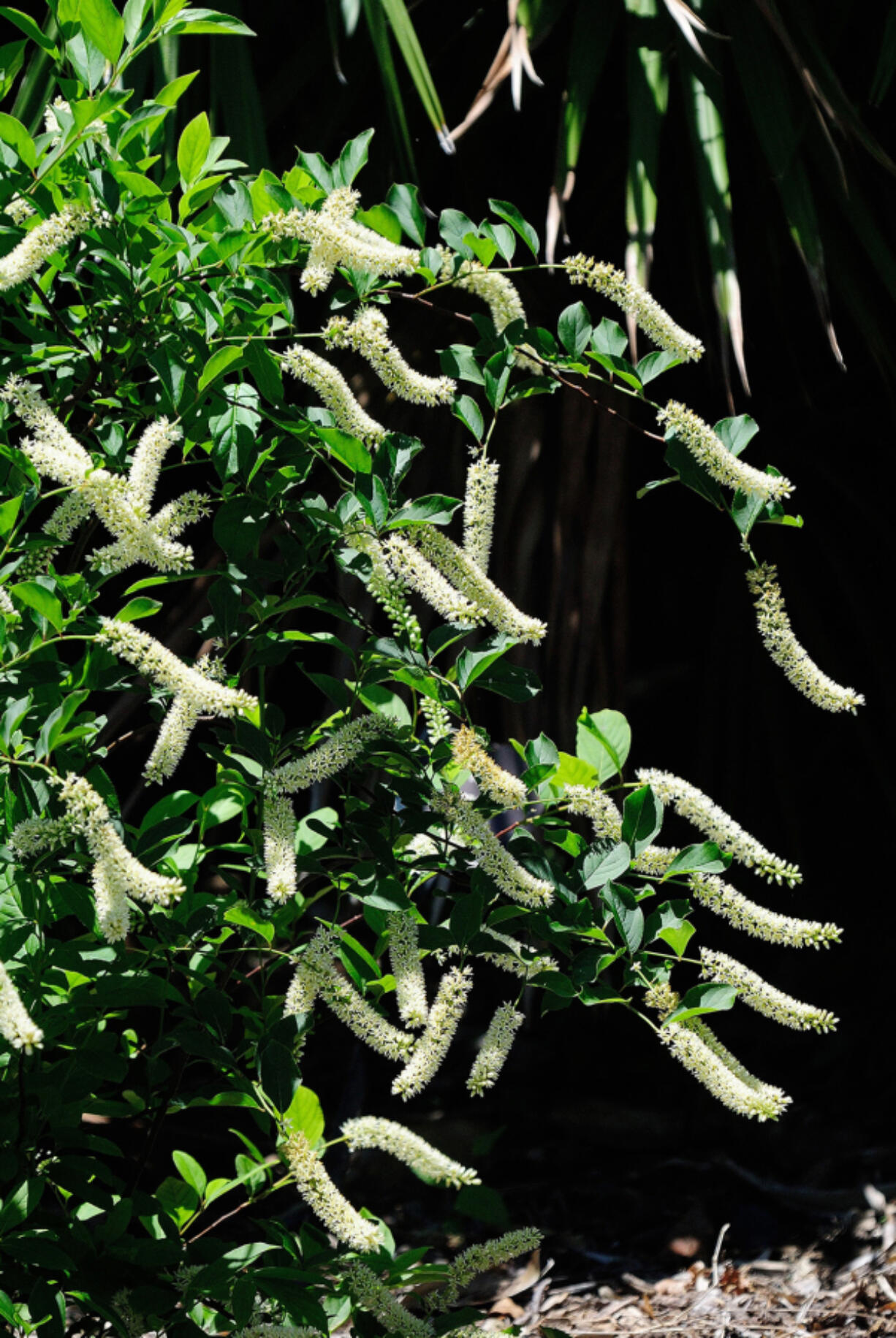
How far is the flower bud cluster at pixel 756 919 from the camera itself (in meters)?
0.72

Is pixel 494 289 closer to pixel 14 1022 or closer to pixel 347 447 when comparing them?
pixel 347 447

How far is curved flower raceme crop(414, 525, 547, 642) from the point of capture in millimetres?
719

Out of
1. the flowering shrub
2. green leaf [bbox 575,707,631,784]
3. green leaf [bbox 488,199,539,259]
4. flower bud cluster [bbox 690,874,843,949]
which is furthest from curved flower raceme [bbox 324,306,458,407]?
flower bud cluster [bbox 690,874,843,949]

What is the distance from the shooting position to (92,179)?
0.76 m

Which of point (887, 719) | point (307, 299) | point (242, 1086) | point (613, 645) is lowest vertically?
point (242, 1086)

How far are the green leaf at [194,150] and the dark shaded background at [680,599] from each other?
65cm

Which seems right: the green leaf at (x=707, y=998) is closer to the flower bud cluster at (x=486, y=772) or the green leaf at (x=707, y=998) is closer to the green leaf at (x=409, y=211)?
the flower bud cluster at (x=486, y=772)

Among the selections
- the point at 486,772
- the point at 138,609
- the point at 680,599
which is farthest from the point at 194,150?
the point at 680,599

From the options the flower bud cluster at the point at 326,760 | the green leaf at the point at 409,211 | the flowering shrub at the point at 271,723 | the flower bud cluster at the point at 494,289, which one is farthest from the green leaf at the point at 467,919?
the green leaf at the point at 409,211

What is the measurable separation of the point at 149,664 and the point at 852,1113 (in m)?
1.63

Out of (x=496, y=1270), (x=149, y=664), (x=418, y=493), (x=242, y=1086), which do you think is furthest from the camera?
(x=418, y=493)

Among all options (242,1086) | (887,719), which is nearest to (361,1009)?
(242,1086)

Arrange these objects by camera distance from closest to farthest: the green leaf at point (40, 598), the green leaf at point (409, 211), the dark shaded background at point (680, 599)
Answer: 1. the green leaf at point (40, 598)
2. the green leaf at point (409, 211)
3. the dark shaded background at point (680, 599)

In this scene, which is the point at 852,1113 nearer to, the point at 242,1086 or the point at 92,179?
the point at 242,1086
